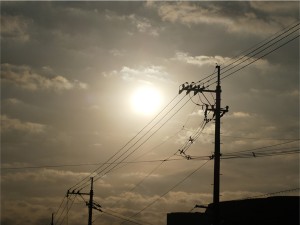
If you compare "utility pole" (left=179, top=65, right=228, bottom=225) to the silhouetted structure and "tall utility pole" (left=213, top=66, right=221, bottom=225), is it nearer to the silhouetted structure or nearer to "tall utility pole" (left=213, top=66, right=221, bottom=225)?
"tall utility pole" (left=213, top=66, right=221, bottom=225)

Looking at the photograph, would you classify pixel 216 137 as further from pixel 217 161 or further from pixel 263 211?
pixel 263 211

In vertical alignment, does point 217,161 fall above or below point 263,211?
above

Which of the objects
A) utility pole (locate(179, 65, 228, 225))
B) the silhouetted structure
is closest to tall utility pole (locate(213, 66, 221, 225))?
utility pole (locate(179, 65, 228, 225))

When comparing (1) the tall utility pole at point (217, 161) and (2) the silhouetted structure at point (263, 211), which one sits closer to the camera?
(1) the tall utility pole at point (217, 161)

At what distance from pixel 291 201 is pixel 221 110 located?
55.4 ft

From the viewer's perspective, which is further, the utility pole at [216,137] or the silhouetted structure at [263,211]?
the silhouetted structure at [263,211]

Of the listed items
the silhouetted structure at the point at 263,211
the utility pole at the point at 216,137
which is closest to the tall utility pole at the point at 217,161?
the utility pole at the point at 216,137

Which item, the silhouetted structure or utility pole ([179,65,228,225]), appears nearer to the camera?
utility pole ([179,65,228,225])

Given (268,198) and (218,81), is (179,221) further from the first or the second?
(218,81)

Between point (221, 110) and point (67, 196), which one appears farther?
point (67, 196)

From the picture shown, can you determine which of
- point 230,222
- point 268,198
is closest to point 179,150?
point 268,198

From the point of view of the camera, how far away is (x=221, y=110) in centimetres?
2614

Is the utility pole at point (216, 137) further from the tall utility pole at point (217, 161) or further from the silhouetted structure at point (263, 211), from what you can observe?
the silhouetted structure at point (263, 211)

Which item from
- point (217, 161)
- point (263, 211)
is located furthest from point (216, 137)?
point (263, 211)
